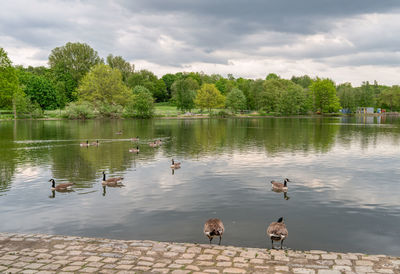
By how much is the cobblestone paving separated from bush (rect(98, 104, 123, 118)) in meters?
121

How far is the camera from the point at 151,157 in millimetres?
34719

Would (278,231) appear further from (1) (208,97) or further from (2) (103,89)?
(1) (208,97)

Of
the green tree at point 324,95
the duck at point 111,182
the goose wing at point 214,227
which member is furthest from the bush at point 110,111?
the goose wing at point 214,227

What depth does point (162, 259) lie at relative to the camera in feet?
33.9

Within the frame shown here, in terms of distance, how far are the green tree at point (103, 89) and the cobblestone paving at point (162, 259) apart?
406 ft

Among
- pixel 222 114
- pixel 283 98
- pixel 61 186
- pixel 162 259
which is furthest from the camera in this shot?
pixel 283 98

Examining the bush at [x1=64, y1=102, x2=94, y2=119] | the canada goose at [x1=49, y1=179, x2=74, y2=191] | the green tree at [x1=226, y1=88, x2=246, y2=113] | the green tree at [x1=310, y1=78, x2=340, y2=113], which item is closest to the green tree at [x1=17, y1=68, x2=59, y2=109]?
the bush at [x1=64, y1=102, x2=94, y2=119]

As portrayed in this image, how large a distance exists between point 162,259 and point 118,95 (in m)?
127

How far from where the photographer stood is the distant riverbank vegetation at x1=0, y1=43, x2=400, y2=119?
414 feet

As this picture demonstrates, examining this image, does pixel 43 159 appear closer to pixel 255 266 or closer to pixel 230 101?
pixel 255 266

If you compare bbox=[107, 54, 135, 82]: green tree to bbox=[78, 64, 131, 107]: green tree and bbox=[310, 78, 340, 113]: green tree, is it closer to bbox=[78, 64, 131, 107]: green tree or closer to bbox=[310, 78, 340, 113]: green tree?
bbox=[78, 64, 131, 107]: green tree

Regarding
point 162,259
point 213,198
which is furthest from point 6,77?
point 162,259

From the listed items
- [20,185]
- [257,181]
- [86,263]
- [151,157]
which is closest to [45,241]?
[86,263]

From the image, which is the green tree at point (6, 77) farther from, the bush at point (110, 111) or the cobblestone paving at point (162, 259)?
the cobblestone paving at point (162, 259)
